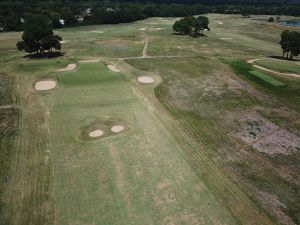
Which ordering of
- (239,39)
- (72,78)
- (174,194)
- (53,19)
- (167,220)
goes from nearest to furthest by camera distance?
(167,220)
(174,194)
(72,78)
(239,39)
(53,19)

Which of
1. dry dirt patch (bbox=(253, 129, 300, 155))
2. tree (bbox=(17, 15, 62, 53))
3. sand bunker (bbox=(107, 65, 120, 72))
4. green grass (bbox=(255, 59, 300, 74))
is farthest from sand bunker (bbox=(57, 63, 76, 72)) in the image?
green grass (bbox=(255, 59, 300, 74))

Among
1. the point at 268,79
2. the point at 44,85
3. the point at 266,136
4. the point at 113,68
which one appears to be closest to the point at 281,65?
the point at 268,79

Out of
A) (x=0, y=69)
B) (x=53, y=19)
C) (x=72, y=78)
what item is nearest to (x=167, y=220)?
(x=72, y=78)

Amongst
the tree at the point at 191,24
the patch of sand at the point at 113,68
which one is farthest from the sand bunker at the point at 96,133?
the tree at the point at 191,24

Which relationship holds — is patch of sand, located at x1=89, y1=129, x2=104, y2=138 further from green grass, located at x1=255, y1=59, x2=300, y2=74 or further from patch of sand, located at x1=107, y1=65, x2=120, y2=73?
green grass, located at x1=255, y1=59, x2=300, y2=74

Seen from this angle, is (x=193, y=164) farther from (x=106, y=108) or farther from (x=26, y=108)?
(x=26, y=108)

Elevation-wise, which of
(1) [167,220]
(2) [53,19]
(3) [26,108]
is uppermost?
(2) [53,19]

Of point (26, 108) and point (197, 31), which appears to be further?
point (197, 31)

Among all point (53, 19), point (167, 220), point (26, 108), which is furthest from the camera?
point (53, 19)
